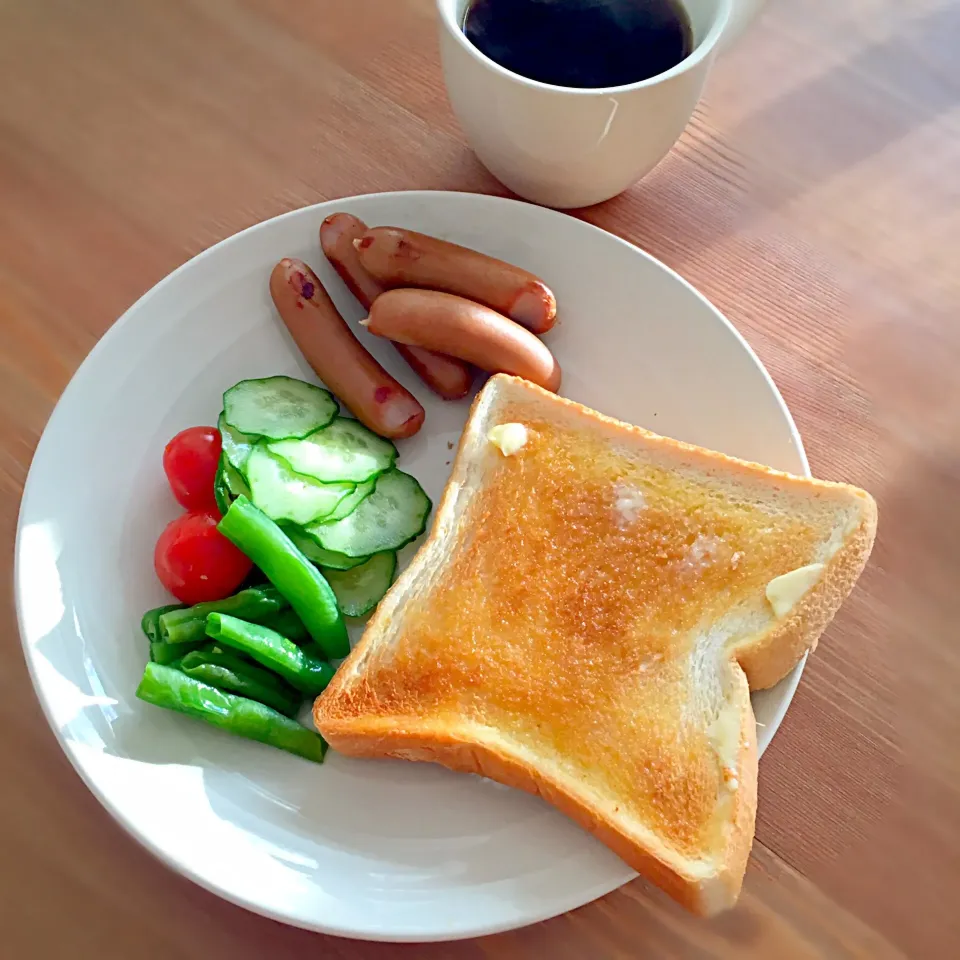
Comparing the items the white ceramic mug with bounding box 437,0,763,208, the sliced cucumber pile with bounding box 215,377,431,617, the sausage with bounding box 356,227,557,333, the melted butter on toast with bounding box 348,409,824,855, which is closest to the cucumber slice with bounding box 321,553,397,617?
the sliced cucumber pile with bounding box 215,377,431,617

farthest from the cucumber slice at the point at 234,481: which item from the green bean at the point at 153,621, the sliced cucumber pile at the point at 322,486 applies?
the green bean at the point at 153,621

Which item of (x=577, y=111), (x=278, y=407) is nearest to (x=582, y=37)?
(x=577, y=111)

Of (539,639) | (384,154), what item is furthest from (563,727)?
(384,154)

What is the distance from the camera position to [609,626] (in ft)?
5.15

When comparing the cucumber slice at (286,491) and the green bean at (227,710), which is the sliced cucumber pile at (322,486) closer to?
the cucumber slice at (286,491)

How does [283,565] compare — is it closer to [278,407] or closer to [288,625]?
[288,625]

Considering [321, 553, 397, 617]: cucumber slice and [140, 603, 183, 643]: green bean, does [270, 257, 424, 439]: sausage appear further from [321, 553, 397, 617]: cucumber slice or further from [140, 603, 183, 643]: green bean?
[140, 603, 183, 643]: green bean

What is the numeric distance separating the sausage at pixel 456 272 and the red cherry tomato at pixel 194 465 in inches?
18.1

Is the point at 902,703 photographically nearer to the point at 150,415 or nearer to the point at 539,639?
the point at 539,639

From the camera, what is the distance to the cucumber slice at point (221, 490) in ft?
5.49

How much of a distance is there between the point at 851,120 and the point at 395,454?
1.36m

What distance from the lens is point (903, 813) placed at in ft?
5.22

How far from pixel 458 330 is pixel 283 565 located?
0.54 meters

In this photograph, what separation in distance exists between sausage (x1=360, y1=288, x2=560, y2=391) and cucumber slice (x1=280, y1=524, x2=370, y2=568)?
42 centimetres
